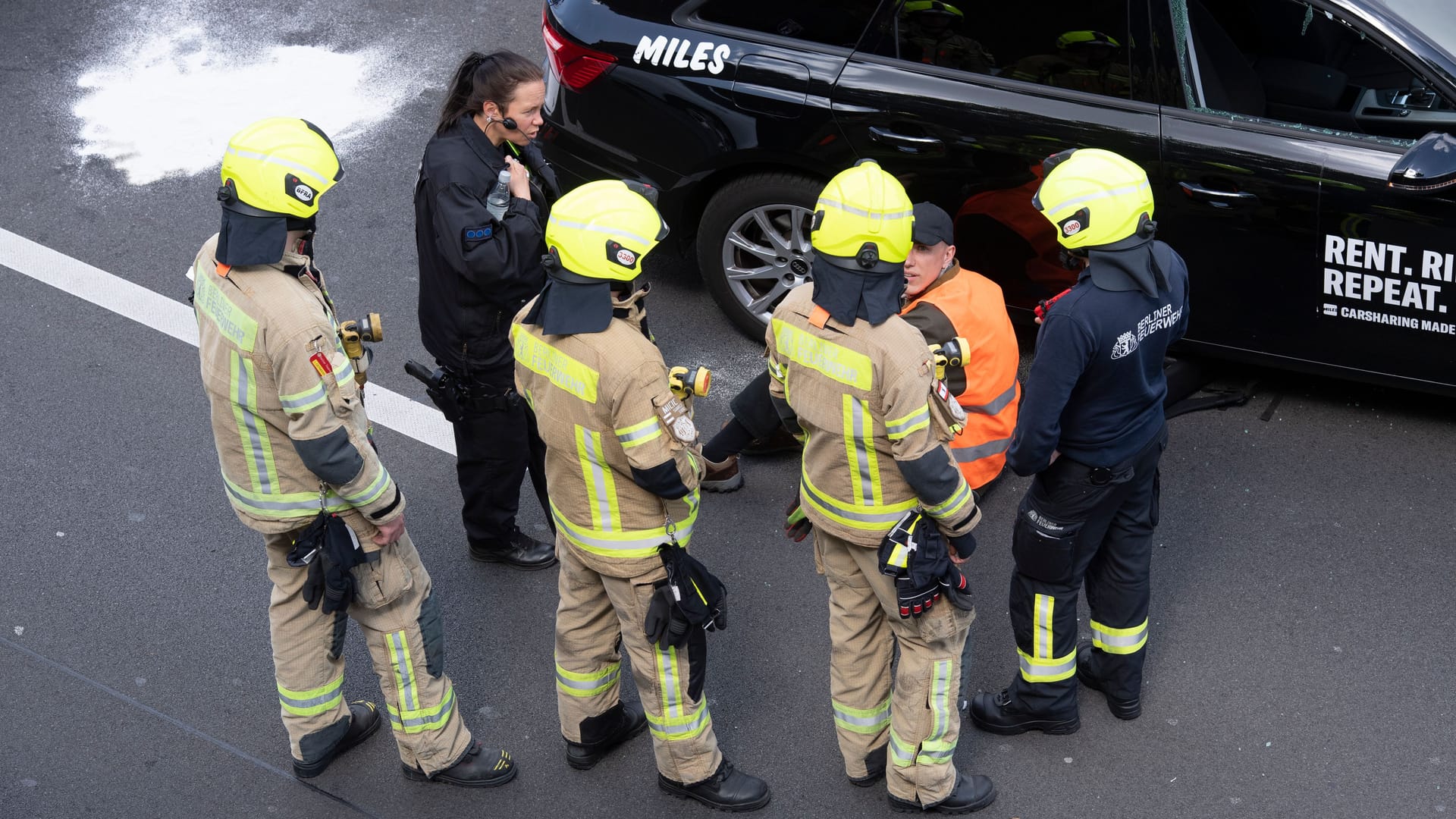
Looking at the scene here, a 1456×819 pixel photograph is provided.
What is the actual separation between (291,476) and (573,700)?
42.6 inches

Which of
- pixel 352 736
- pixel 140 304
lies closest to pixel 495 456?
pixel 352 736

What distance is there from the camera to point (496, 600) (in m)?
5.16

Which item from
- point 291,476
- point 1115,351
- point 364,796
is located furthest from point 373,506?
point 1115,351

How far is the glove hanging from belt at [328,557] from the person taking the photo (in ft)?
13.1

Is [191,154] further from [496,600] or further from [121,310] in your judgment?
[496,600]

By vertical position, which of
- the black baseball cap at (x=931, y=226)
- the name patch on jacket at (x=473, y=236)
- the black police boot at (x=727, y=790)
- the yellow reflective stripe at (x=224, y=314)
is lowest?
the black police boot at (x=727, y=790)

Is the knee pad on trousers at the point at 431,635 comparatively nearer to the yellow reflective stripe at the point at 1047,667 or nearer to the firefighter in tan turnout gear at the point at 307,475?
the firefighter in tan turnout gear at the point at 307,475

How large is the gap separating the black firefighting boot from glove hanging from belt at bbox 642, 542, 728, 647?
54 cm

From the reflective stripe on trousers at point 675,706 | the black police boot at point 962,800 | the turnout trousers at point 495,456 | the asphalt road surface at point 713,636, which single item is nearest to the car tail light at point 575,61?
the asphalt road surface at point 713,636

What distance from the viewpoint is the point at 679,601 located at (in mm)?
3916

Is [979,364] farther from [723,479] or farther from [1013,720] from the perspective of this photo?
[723,479]

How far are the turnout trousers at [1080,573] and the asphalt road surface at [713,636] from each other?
193mm

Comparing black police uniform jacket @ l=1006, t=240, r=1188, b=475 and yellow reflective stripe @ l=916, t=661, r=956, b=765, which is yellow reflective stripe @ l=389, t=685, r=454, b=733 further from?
black police uniform jacket @ l=1006, t=240, r=1188, b=475

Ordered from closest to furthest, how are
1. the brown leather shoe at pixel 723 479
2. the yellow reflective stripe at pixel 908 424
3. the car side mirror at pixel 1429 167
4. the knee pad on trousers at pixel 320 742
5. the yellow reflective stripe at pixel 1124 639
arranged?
the yellow reflective stripe at pixel 908 424 < the knee pad on trousers at pixel 320 742 < the yellow reflective stripe at pixel 1124 639 < the car side mirror at pixel 1429 167 < the brown leather shoe at pixel 723 479
